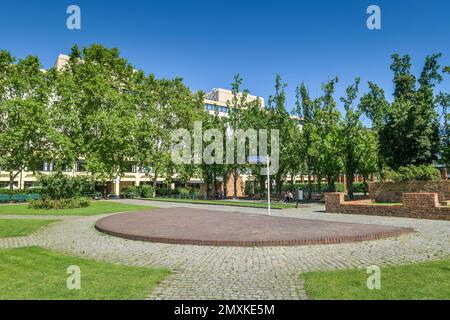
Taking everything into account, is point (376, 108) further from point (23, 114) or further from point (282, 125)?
point (23, 114)

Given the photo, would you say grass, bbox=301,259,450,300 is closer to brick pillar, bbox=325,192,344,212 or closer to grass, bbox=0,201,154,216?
brick pillar, bbox=325,192,344,212

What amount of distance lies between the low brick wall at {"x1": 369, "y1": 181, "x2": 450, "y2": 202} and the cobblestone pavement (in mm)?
12305

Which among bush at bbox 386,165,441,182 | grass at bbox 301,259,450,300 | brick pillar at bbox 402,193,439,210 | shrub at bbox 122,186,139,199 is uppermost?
bush at bbox 386,165,441,182

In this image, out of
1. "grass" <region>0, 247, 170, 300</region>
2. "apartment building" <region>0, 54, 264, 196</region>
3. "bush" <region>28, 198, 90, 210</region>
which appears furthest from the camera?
"apartment building" <region>0, 54, 264, 196</region>

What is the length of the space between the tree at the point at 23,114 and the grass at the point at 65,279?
3426cm

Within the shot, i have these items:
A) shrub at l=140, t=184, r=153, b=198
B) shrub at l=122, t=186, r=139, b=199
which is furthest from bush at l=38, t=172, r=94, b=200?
shrub at l=140, t=184, r=153, b=198

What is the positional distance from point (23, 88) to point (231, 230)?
3802 cm

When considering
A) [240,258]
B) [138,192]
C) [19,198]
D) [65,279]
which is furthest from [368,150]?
[19,198]

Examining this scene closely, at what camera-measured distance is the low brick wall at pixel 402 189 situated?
23.2 meters

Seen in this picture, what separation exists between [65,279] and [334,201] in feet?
62.1

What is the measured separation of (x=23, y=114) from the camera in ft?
126

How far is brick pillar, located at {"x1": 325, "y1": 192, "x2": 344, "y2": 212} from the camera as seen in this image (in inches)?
867

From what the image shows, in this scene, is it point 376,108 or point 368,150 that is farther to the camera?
point 376,108

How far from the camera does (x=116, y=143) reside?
137 feet
